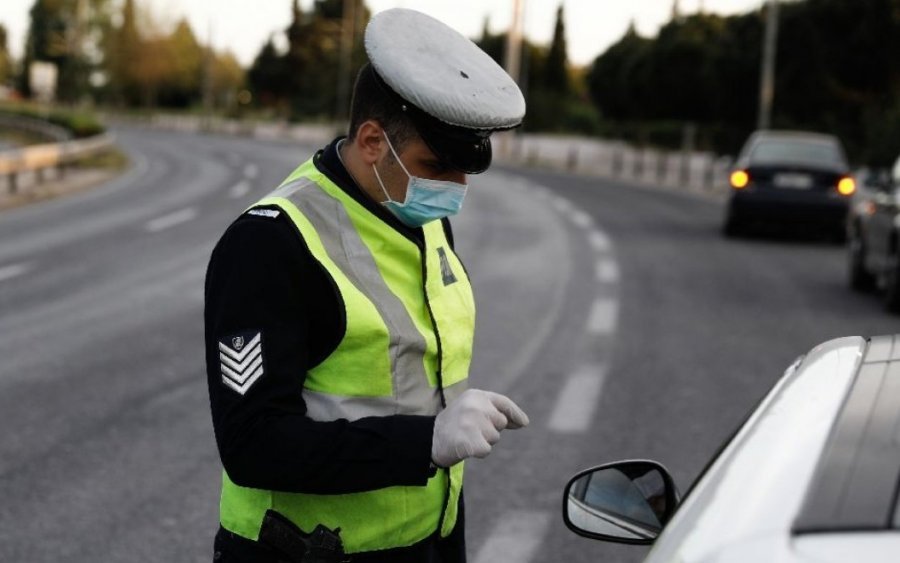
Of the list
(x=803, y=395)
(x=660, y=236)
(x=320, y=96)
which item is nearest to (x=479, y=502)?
(x=803, y=395)

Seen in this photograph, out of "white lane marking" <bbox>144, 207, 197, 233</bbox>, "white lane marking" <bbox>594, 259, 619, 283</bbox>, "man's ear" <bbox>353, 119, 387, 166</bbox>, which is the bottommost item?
"white lane marking" <bbox>144, 207, 197, 233</bbox>

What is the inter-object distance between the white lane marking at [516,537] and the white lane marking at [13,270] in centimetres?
834

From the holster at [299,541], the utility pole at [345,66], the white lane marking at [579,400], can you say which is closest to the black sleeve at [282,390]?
the holster at [299,541]

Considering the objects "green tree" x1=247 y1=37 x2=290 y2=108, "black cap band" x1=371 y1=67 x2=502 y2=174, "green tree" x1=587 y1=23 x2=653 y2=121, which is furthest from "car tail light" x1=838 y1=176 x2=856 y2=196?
"green tree" x1=247 y1=37 x2=290 y2=108

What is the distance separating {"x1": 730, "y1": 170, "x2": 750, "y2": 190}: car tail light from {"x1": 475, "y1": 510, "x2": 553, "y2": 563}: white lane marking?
13.3 meters

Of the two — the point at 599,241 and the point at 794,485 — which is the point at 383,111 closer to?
the point at 794,485

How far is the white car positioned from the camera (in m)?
1.39

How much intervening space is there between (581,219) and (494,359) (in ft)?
41.5

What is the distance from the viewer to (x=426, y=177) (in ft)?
7.57

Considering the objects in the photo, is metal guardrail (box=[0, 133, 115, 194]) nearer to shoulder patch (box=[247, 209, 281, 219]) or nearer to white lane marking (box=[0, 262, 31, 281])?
white lane marking (box=[0, 262, 31, 281])

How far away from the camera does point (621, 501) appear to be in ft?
7.77

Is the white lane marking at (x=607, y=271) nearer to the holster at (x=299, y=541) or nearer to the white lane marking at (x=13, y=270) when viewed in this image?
the white lane marking at (x=13, y=270)

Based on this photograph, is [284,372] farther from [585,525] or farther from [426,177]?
[585,525]

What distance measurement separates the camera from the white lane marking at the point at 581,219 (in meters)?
20.2
